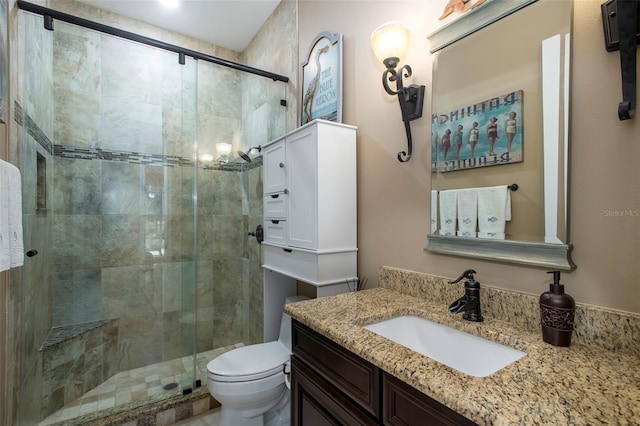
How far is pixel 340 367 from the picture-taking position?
93 centimetres

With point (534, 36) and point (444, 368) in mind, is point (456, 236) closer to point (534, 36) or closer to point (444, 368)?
point (444, 368)

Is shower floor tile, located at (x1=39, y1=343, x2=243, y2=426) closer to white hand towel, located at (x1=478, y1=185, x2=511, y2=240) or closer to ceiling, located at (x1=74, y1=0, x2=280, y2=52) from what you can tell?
white hand towel, located at (x1=478, y1=185, x2=511, y2=240)

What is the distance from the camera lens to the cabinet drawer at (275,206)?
5.90 ft

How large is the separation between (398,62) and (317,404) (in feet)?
4.54

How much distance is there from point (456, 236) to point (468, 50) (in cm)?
70

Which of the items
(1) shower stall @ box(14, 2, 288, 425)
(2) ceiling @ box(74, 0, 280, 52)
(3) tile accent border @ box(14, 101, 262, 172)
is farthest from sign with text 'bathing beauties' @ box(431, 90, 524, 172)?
(2) ceiling @ box(74, 0, 280, 52)

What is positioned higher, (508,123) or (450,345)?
(508,123)

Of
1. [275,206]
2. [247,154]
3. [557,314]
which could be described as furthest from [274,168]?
[557,314]

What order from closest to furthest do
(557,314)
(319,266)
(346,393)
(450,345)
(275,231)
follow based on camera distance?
(557,314) < (346,393) < (450,345) < (319,266) < (275,231)

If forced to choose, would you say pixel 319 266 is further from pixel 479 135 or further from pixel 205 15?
pixel 205 15

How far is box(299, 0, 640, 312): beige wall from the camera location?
791 millimetres

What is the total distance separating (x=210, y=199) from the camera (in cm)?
277

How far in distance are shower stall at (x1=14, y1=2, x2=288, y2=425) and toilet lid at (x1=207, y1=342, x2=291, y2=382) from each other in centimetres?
56

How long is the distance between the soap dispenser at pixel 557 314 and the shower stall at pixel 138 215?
1960 mm
